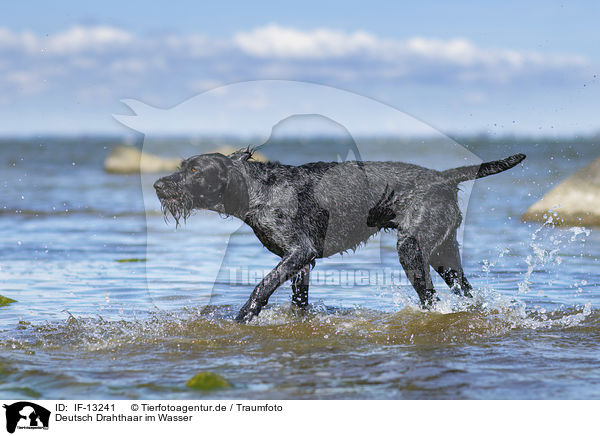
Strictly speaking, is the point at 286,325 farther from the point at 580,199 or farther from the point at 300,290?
the point at 580,199

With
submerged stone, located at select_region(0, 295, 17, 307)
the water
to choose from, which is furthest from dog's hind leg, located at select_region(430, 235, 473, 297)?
submerged stone, located at select_region(0, 295, 17, 307)

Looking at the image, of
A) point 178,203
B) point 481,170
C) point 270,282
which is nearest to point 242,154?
point 178,203

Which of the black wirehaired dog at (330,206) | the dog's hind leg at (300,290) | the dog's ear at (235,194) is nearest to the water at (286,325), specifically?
the dog's hind leg at (300,290)

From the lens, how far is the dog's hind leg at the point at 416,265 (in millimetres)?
6566

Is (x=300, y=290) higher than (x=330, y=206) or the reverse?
the reverse

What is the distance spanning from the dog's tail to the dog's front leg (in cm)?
162

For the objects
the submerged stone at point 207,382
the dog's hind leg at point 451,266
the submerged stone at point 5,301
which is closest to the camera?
the submerged stone at point 207,382

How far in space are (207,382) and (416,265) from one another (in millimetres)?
2655

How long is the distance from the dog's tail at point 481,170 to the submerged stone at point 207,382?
318 centimetres

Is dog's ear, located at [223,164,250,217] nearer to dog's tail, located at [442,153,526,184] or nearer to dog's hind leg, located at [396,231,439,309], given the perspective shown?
dog's hind leg, located at [396,231,439,309]

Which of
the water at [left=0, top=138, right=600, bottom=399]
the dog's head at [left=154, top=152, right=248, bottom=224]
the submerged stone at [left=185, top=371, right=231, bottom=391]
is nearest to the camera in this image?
the submerged stone at [left=185, top=371, right=231, bottom=391]
